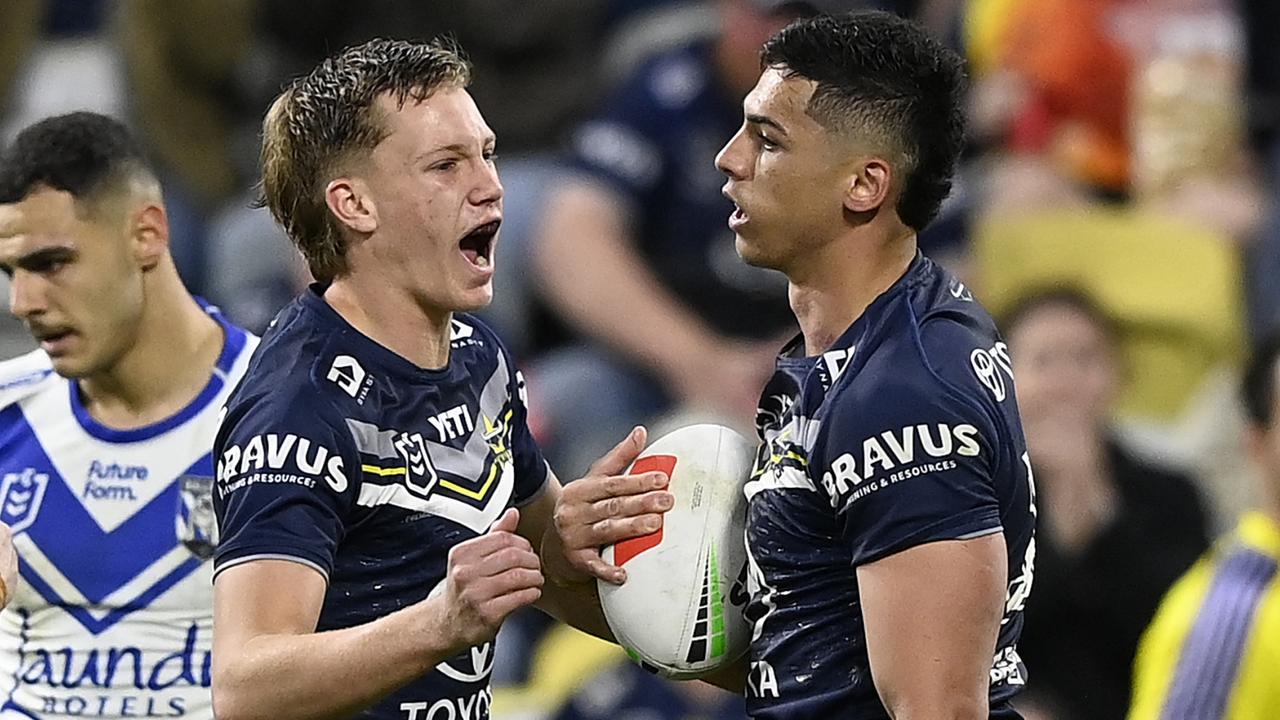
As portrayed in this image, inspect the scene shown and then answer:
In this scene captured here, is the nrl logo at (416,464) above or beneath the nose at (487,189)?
beneath

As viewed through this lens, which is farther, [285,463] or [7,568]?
[7,568]

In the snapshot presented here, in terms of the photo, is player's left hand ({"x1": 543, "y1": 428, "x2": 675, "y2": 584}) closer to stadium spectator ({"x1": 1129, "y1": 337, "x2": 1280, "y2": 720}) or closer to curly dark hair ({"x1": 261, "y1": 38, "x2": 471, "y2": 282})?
curly dark hair ({"x1": 261, "y1": 38, "x2": 471, "y2": 282})

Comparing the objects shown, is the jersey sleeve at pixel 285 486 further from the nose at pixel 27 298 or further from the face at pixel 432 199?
the nose at pixel 27 298

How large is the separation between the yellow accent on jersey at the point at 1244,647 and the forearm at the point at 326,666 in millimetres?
2613

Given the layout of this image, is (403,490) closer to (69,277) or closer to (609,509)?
(609,509)

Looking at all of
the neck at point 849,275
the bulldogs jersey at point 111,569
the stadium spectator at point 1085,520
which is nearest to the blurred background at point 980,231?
the stadium spectator at point 1085,520

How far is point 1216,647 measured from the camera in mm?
5496

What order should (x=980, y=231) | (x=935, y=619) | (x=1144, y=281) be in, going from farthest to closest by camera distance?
(x=980, y=231), (x=1144, y=281), (x=935, y=619)

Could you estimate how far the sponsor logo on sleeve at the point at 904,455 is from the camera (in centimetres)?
348

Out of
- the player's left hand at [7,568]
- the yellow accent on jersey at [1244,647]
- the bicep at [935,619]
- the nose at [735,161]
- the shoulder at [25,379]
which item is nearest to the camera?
the bicep at [935,619]

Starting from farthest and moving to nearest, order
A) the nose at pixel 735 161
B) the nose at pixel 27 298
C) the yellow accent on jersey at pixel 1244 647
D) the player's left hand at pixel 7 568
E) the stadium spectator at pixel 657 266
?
the stadium spectator at pixel 657 266, the yellow accent on jersey at pixel 1244 647, the nose at pixel 27 298, the player's left hand at pixel 7 568, the nose at pixel 735 161

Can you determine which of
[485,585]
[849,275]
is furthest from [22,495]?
[849,275]

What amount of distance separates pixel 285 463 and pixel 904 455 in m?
0.96

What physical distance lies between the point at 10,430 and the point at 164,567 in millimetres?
436
